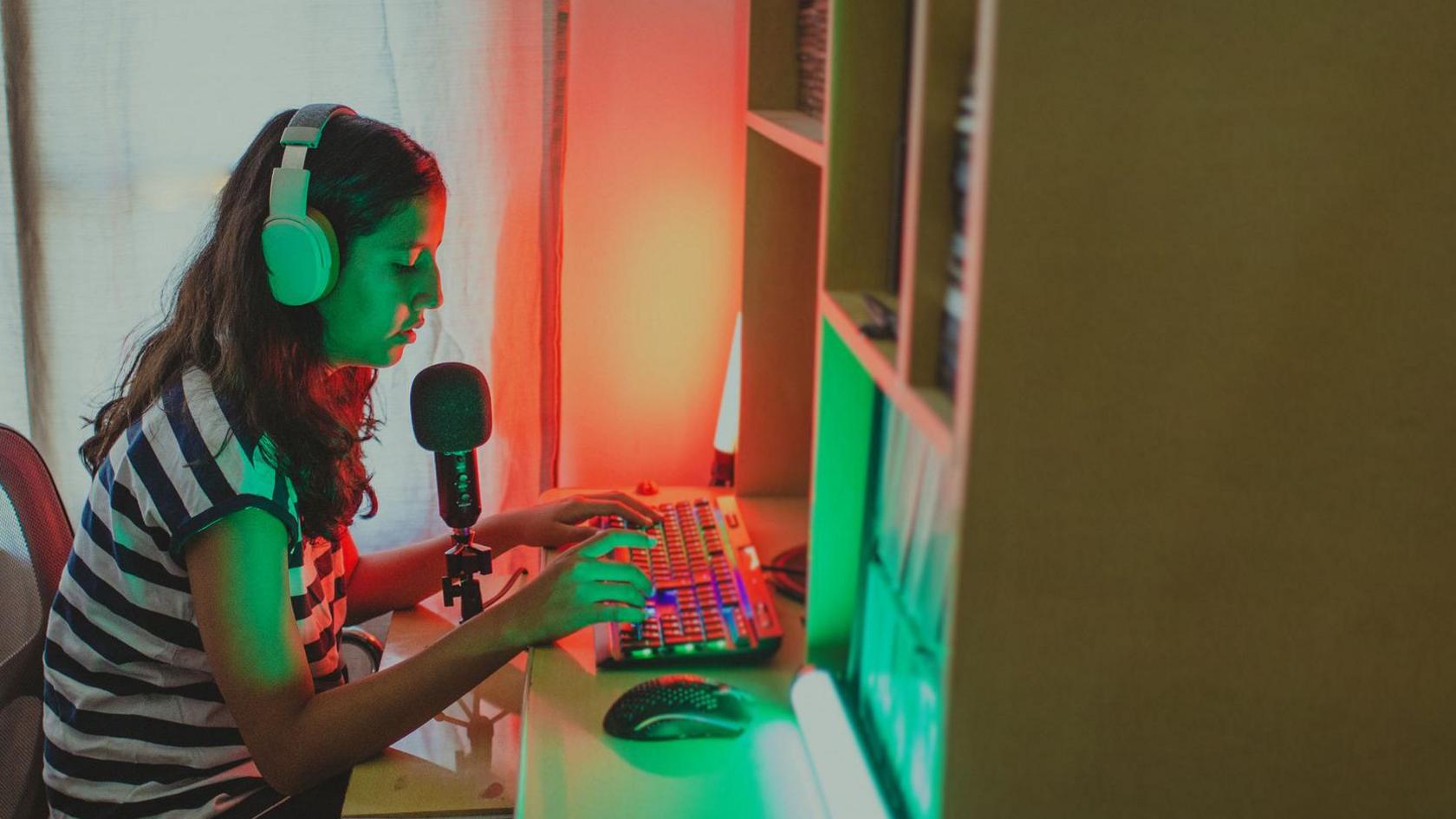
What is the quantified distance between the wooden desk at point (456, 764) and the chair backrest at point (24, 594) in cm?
38

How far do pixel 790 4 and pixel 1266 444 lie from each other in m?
1.03

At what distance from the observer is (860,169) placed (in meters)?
1.00

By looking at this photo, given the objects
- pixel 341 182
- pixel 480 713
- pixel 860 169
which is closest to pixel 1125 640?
pixel 860 169

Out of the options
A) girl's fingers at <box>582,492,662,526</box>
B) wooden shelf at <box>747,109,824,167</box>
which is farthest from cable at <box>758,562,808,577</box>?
wooden shelf at <box>747,109,824,167</box>

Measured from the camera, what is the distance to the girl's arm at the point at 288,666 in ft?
3.83

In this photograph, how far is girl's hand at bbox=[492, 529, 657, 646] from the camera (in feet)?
4.05

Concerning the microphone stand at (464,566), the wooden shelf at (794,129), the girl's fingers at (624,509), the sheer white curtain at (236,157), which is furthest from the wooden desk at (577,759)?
the sheer white curtain at (236,157)

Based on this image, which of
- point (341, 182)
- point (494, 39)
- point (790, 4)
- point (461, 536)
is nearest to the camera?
point (341, 182)

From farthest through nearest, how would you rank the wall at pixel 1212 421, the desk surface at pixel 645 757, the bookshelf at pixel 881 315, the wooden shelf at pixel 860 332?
the desk surface at pixel 645 757, the wooden shelf at pixel 860 332, the bookshelf at pixel 881 315, the wall at pixel 1212 421

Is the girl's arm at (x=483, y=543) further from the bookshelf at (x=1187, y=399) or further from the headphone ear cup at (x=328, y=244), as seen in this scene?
the bookshelf at (x=1187, y=399)

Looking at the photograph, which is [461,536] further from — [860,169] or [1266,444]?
[1266,444]

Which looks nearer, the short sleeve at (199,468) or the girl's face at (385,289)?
the short sleeve at (199,468)

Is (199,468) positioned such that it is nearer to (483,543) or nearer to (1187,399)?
(483,543)

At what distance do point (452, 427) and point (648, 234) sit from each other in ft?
2.21
